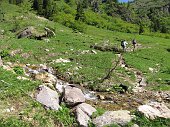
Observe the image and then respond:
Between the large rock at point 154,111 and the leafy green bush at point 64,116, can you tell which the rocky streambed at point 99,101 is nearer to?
the large rock at point 154,111

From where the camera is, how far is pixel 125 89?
2692cm

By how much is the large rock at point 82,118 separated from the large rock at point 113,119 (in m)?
0.40

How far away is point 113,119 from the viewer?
18109 millimetres

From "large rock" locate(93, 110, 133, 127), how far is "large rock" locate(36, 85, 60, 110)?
7.25 ft

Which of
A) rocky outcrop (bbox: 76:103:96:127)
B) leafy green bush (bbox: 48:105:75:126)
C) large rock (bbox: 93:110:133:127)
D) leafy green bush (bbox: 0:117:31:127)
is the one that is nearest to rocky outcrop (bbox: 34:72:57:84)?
rocky outcrop (bbox: 76:103:96:127)

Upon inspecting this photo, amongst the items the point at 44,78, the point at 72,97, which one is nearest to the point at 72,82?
the point at 44,78

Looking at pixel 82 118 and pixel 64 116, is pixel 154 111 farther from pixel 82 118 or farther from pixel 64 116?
pixel 64 116

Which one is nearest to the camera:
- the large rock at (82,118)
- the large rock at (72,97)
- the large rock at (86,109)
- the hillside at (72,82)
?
the large rock at (82,118)

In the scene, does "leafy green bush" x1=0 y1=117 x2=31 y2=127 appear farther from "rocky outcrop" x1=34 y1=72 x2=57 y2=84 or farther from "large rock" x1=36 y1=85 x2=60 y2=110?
"rocky outcrop" x1=34 y1=72 x2=57 y2=84

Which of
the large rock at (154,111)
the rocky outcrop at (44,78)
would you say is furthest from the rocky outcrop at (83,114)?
the rocky outcrop at (44,78)

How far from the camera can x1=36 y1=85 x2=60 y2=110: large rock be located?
18.8 meters

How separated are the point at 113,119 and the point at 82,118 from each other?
1493mm

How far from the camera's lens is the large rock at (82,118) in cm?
1780

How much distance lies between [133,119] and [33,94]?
5.42 meters
